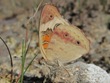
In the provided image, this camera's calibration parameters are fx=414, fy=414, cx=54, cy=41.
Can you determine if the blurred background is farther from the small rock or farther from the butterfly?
the small rock

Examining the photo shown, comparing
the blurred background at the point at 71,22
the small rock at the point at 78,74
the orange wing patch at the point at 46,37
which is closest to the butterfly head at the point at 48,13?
the orange wing patch at the point at 46,37

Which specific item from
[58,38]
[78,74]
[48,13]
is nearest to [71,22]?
[58,38]

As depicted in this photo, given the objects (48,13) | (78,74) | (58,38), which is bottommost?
(78,74)

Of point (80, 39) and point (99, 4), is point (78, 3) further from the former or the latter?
point (80, 39)

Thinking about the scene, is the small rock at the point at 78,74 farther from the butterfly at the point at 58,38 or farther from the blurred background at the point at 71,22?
the blurred background at the point at 71,22

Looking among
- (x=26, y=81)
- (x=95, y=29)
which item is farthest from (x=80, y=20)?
(x=26, y=81)

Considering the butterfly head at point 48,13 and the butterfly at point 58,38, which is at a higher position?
the butterfly head at point 48,13

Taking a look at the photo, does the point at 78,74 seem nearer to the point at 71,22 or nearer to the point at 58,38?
the point at 58,38
